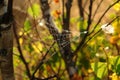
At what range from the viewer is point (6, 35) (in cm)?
113

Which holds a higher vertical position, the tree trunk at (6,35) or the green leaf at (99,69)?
the tree trunk at (6,35)

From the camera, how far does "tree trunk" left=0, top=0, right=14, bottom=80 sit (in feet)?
3.64

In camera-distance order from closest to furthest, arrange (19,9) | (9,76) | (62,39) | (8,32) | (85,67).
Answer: (8,32), (9,76), (62,39), (85,67), (19,9)

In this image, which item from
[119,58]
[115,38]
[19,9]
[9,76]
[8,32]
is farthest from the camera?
[19,9]

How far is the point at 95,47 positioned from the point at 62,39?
474mm

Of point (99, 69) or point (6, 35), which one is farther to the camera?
point (99, 69)

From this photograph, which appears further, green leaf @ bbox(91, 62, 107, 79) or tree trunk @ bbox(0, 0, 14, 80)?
green leaf @ bbox(91, 62, 107, 79)

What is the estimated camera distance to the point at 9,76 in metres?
1.23

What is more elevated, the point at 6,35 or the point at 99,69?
the point at 6,35

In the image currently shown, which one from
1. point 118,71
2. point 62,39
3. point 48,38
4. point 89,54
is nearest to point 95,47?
point 89,54

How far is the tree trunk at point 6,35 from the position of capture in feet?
3.64

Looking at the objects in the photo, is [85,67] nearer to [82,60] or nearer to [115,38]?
[82,60]

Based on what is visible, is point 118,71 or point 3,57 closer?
point 3,57

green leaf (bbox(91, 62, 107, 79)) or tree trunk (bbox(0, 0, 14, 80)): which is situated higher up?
tree trunk (bbox(0, 0, 14, 80))
